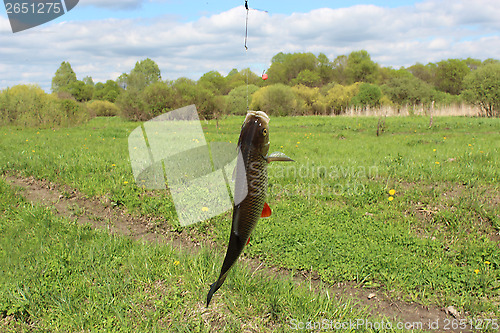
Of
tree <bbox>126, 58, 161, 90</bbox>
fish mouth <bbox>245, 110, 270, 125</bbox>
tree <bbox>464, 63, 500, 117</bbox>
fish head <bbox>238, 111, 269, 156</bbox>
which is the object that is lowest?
fish head <bbox>238, 111, 269, 156</bbox>

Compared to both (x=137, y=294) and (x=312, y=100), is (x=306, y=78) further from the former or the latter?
(x=137, y=294)

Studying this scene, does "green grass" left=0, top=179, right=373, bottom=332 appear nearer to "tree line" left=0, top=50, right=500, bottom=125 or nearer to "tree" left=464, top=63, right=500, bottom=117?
"tree line" left=0, top=50, right=500, bottom=125

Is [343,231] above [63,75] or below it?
below

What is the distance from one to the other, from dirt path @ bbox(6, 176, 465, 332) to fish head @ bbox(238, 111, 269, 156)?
272cm

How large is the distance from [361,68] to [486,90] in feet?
94.5

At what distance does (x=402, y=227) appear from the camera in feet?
16.0

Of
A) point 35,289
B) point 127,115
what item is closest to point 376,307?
point 35,289

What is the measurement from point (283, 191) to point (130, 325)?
3.49 metres

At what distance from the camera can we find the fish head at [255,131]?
1.38 meters

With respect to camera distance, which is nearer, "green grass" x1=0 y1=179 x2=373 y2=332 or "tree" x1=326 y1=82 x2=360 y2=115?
"green grass" x1=0 y1=179 x2=373 y2=332

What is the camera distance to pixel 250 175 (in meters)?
1.52

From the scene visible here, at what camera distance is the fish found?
1.41 metres

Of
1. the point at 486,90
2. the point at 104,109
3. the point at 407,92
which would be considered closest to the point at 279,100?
the point at 486,90

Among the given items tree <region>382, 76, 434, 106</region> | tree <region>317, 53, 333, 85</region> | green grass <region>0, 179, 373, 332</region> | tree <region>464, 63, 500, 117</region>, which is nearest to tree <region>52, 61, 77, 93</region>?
tree <region>317, 53, 333, 85</region>
